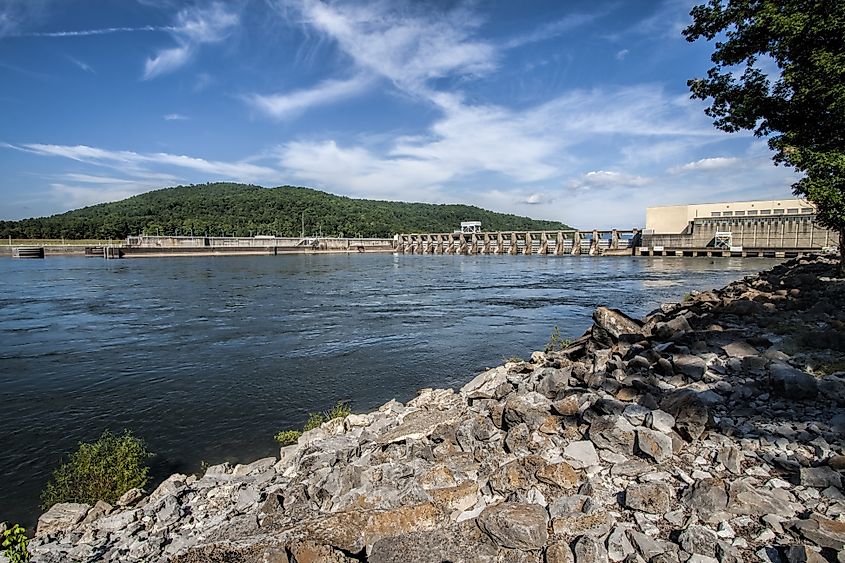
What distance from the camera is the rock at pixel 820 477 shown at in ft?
15.5

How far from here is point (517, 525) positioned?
4.62 meters

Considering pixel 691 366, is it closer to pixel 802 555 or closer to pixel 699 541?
pixel 699 541

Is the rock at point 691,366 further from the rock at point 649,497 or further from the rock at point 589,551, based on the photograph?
the rock at point 589,551

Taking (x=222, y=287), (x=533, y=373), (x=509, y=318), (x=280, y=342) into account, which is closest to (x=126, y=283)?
(x=222, y=287)

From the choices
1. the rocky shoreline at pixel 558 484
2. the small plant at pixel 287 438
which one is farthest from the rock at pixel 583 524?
the small plant at pixel 287 438

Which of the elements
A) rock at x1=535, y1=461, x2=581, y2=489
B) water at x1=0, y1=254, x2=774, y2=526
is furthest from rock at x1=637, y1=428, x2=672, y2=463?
water at x1=0, y1=254, x2=774, y2=526

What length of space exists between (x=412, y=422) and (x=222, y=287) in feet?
124

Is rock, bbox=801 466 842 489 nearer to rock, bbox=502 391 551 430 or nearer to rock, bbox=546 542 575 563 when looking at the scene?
rock, bbox=546 542 575 563

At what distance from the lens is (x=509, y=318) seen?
24.7m

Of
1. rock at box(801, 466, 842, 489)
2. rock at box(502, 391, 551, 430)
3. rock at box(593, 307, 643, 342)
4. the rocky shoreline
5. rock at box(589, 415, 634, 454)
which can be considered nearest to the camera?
the rocky shoreline

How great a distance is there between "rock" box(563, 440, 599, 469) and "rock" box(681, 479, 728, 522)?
3.52 feet

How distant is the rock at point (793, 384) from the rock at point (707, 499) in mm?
2532

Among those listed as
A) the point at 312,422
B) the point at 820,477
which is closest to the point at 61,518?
the point at 312,422

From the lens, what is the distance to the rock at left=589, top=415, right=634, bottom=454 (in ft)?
19.3
